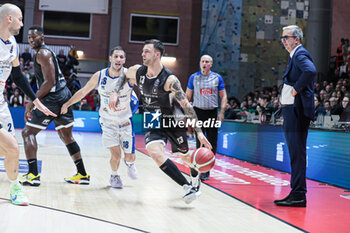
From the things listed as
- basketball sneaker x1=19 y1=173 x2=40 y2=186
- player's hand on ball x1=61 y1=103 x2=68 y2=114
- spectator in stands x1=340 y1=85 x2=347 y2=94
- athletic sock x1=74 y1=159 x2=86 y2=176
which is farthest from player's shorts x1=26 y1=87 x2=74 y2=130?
spectator in stands x1=340 y1=85 x2=347 y2=94

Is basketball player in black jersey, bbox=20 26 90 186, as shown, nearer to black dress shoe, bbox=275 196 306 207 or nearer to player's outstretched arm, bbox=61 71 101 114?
player's outstretched arm, bbox=61 71 101 114

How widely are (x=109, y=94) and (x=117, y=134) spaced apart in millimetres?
493

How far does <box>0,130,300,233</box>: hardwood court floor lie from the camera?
3.64 metres

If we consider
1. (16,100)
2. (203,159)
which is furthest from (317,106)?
(16,100)

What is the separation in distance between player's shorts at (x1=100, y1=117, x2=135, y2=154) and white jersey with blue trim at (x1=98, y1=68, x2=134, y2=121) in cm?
7

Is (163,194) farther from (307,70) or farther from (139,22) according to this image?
(139,22)

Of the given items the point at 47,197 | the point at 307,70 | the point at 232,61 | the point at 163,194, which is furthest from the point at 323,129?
the point at 232,61

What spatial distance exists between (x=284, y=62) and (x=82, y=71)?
8931 millimetres

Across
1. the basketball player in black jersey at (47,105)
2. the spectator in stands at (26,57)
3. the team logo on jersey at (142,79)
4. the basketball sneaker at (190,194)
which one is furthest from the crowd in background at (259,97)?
the basketball player in black jersey at (47,105)

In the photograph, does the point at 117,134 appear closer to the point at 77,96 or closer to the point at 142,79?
the point at 77,96

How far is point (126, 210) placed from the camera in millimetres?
4309

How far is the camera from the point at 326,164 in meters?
6.73

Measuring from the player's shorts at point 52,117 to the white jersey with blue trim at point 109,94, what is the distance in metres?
0.50

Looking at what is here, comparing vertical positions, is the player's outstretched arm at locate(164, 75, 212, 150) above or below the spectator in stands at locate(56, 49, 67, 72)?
below
